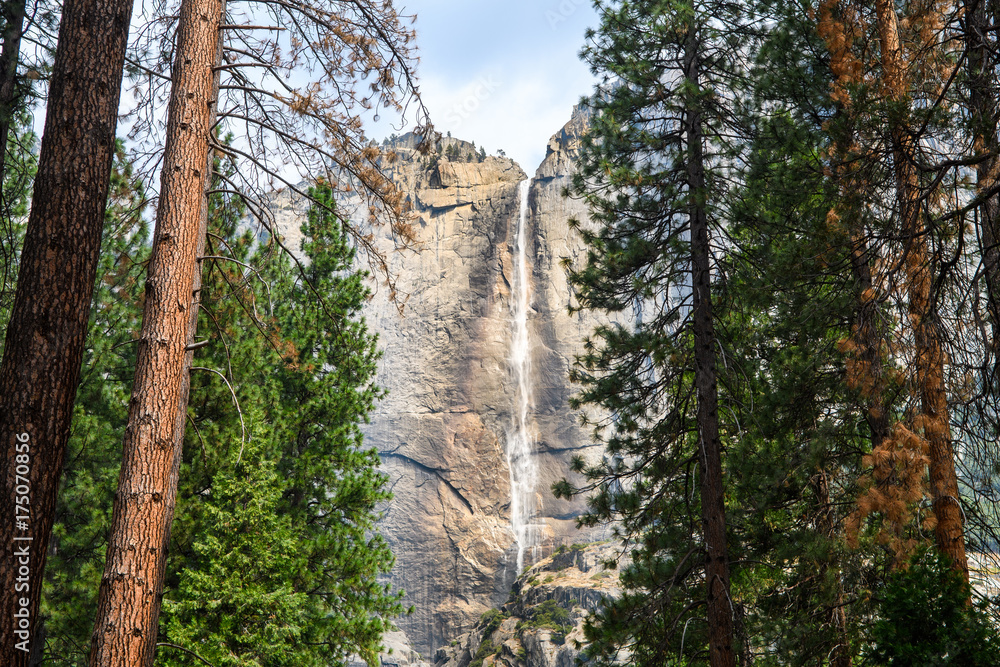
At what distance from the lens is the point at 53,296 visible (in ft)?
12.1

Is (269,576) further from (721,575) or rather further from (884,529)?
(884,529)

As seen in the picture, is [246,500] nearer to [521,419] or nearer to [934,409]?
[934,409]

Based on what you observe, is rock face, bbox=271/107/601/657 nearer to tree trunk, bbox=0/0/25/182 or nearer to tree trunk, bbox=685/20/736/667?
tree trunk, bbox=685/20/736/667

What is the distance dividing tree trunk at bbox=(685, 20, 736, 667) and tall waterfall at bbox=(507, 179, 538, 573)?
147 feet

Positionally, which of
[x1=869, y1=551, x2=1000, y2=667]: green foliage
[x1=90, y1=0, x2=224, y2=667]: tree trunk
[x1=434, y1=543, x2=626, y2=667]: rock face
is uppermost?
[x1=90, y1=0, x2=224, y2=667]: tree trunk

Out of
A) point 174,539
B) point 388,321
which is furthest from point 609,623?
point 388,321

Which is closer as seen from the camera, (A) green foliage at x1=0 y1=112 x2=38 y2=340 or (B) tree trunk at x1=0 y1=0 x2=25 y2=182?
(A) green foliage at x1=0 y1=112 x2=38 y2=340

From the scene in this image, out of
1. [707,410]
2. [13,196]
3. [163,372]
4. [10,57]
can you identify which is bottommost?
[163,372]

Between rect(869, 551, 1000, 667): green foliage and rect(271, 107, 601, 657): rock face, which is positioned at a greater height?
rect(271, 107, 601, 657): rock face

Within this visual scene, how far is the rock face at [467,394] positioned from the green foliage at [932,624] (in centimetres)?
4591

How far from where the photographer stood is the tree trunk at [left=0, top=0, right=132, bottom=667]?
11.3 feet

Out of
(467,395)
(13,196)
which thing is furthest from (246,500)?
(467,395)

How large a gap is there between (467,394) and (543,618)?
68.9 ft

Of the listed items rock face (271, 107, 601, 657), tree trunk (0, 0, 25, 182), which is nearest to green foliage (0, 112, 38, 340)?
tree trunk (0, 0, 25, 182)
